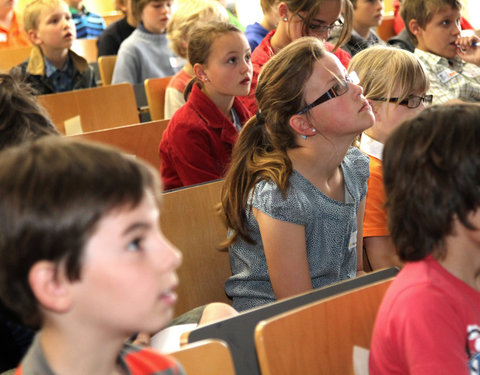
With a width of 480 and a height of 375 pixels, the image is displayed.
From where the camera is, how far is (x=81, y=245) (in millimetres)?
767

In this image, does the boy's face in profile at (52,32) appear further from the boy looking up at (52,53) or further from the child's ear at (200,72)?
the child's ear at (200,72)

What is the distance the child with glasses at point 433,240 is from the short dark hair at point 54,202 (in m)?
0.52

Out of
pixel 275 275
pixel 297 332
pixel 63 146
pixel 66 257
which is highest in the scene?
pixel 63 146

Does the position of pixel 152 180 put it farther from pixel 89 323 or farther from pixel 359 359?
pixel 359 359

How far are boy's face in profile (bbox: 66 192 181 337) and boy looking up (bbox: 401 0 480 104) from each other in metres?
2.35

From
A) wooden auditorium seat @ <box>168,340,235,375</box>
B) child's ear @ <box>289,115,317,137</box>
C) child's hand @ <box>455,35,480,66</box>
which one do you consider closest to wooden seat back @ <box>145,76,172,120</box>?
child's hand @ <box>455,35,480,66</box>

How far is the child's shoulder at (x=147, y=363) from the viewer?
93 centimetres

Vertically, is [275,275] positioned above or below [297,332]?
below

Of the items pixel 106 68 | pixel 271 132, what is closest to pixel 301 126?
pixel 271 132

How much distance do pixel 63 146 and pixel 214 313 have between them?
2.38 ft

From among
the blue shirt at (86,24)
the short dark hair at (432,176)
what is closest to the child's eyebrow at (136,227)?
the short dark hair at (432,176)

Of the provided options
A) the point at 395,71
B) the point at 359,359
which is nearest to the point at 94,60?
the point at 395,71

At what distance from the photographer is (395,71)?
199 centimetres

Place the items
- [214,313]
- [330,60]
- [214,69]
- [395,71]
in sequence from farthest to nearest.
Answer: [214,69] → [395,71] → [330,60] → [214,313]
